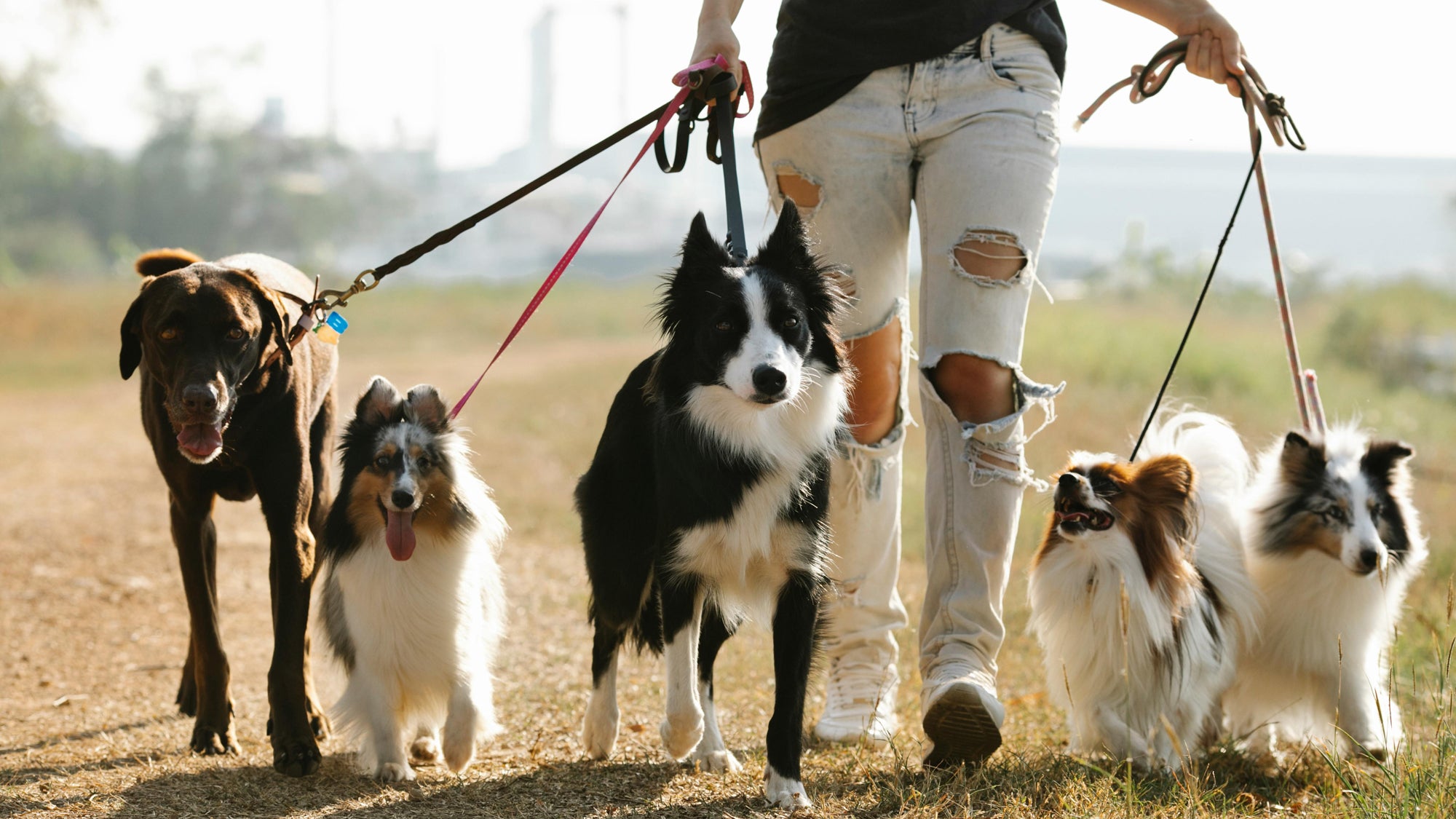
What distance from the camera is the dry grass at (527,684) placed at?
3.29 m

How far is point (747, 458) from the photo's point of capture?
3.23 metres

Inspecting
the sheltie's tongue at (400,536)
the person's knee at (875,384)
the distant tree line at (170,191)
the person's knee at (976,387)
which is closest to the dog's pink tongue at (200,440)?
the sheltie's tongue at (400,536)

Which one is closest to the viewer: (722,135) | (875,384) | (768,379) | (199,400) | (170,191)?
(768,379)

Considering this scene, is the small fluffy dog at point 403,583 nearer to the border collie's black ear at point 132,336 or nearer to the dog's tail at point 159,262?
the border collie's black ear at point 132,336

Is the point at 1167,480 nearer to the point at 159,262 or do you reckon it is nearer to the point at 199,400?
the point at 199,400

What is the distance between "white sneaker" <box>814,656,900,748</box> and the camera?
401 centimetres

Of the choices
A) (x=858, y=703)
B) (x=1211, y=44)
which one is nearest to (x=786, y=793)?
(x=858, y=703)

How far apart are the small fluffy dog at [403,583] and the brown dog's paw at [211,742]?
39 cm

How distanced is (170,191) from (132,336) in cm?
4968

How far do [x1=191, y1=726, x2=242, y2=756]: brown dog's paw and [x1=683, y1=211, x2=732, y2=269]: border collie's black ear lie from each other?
2046 mm

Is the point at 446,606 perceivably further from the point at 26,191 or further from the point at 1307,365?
the point at 26,191

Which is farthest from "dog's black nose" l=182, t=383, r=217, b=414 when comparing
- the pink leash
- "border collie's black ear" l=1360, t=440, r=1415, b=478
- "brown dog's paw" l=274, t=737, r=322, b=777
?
"border collie's black ear" l=1360, t=440, r=1415, b=478

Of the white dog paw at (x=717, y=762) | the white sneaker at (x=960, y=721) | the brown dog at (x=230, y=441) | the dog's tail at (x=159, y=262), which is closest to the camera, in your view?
the white sneaker at (x=960, y=721)

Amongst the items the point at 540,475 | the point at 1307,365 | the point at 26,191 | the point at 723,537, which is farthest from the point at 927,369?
the point at 26,191
